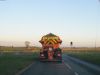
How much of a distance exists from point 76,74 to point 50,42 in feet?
67.1

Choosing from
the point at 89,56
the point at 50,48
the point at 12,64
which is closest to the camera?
the point at 12,64

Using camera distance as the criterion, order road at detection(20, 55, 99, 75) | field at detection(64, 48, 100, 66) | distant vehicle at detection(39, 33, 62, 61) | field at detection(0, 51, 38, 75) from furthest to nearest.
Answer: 1. field at detection(64, 48, 100, 66)
2. distant vehicle at detection(39, 33, 62, 61)
3. field at detection(0, 51, 38, 75)
4. road at detection(20, 55, 99, 75)

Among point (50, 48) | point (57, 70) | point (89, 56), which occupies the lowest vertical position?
point (57, 70)

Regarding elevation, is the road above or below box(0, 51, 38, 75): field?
below

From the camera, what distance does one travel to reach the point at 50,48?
1547 inches

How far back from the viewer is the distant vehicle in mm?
37894

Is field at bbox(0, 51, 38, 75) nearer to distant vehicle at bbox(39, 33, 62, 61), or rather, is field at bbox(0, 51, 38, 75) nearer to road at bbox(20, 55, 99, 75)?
road at bbox(20, 55, 99, 75)

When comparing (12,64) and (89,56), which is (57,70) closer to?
(12,64)

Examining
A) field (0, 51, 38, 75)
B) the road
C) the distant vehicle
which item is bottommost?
the road

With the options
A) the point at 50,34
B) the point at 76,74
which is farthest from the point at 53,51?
the point at 76,74

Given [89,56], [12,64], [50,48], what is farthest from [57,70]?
[89,56]

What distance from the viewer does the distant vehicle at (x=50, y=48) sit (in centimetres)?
3789

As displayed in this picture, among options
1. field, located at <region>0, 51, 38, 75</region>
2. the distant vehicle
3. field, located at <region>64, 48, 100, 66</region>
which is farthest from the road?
field, located at <region>64, 48, 100, 66</region>

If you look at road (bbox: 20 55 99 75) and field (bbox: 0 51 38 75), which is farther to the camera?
field (bbox: 0 51 38 75)
